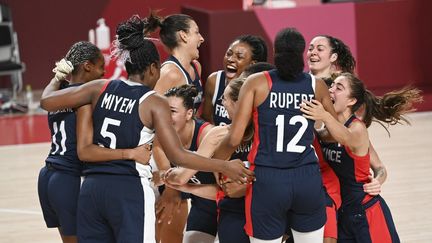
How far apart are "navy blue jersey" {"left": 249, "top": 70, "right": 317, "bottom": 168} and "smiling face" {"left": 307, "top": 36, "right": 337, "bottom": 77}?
153cm

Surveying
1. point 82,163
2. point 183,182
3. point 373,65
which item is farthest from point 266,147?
point 373,65

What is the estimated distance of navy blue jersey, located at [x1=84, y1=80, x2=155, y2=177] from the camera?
434cm

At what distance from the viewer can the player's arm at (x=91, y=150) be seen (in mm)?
4367

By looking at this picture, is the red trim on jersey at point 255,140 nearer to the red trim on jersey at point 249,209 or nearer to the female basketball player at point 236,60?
the red trim on jersey at point 249,209

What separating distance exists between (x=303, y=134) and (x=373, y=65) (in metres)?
8.35

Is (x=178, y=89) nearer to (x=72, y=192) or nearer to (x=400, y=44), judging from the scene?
(x=72, y=192)

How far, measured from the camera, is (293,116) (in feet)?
14.5

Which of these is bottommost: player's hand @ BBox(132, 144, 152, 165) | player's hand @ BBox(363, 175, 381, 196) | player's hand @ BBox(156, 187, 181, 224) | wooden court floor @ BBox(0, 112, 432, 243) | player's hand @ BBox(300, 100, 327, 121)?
wooden court floor @ BBox(0, 112, 432, 243)

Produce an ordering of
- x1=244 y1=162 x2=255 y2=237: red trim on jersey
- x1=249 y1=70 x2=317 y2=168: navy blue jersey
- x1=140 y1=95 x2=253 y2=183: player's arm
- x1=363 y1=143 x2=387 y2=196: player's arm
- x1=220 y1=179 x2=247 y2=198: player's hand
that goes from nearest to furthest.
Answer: x1=140 y1=95 x2=253 y2=183: player's arm, x1=249 y1=70 x2=317 y2=168: navy blue jersey, x1=244 y1=162 x2=255 y2=237: red trim on jersey, x1=220 y1=179 x2=247 y2=198: player's hand, x1=363 y1=143 x2=387 y2=196: player's arm

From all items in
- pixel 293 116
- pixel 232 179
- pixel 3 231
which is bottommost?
pixel 3 231

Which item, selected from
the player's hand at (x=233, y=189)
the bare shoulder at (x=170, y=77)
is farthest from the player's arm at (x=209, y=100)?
the player's hand at (x=233, y=189)

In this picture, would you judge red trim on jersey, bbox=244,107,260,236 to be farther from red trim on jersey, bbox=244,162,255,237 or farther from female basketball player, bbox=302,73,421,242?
female basketball player, bbox=302,73,421,242

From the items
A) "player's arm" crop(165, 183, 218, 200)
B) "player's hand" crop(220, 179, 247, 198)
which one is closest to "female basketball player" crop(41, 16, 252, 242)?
"player's hand" crop(220, 179, 247, 198)

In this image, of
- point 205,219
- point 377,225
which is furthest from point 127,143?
point 377,225
